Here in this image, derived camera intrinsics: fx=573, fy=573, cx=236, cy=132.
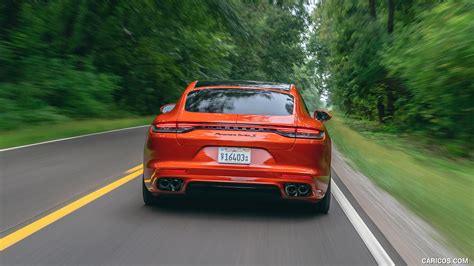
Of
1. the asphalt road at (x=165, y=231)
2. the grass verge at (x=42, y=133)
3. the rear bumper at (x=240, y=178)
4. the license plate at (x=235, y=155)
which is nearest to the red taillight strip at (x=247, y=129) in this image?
the license plate at (x=235, y=155)

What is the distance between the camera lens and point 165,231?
5449mm

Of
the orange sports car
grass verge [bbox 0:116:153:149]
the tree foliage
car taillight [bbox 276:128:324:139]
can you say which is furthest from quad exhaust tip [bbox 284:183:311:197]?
the tree foliage

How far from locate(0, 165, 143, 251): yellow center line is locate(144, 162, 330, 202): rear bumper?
111 centimetres

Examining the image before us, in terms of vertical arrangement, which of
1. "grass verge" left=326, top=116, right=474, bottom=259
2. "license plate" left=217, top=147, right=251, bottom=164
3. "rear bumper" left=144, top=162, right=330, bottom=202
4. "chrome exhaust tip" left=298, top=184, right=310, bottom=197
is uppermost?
"license plate" left=217, top=147, right=251, bottom=164

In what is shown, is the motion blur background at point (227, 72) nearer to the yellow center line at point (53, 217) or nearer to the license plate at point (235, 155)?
the license plate at point (235, 155)

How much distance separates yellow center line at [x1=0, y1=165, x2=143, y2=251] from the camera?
16.3 feet

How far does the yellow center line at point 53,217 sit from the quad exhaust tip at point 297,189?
7.70 feet

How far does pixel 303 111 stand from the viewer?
A: 21.8 ft

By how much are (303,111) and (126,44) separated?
76.2 feet

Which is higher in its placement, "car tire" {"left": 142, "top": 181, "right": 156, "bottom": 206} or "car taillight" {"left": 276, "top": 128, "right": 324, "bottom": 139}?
"car taillight" {"left": 276, "top": 128, "right": 324, "bottom": 139}

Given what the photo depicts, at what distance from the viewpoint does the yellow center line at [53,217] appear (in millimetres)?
4977

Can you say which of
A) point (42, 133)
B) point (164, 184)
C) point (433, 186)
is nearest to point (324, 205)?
point (164, 184)

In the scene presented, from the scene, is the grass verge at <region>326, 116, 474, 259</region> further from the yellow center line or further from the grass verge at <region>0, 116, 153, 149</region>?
the grass verge at <region>0, 116, 153, 149</region>

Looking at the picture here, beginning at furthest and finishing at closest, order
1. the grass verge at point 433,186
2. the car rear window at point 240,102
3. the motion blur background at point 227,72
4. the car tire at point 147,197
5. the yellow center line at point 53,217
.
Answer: the motion blur background at point 227,72, the car tire at point 147,197, the car rear window at point 240,102, the grass verge at point 433,186, the yellow center line at point 53,217
